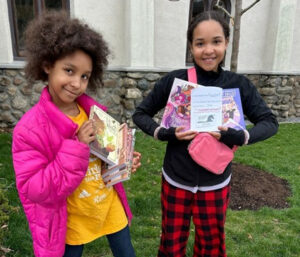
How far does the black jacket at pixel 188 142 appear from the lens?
60.9 inches

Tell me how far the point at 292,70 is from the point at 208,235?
716 cm

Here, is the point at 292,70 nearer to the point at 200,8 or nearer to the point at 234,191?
the point at 200,8

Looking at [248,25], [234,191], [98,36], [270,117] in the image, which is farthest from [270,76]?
[98,36]

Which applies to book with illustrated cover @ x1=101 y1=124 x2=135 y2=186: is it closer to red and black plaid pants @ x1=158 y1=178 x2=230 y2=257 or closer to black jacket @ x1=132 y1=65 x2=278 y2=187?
black jacket @ x1=132 y1=65 x2=278 y2=187

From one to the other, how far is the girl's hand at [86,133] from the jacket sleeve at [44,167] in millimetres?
39

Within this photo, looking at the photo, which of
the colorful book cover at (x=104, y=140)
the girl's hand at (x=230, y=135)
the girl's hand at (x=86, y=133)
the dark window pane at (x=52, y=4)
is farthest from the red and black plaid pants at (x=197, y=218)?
the dark window pane at (x=52, y=4)

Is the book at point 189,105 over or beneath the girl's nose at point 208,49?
beneath

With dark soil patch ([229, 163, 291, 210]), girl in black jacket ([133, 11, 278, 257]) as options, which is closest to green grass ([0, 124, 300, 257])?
dark soil patch ([229, 163, 291, 210])

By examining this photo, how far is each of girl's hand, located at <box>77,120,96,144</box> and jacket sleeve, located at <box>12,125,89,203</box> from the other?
4 centimetres

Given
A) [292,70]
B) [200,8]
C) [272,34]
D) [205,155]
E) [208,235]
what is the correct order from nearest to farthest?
[205,155] → [208,235] → [200,8] → [272,34] → [292,70]

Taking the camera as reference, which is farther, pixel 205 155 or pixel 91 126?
pixel 205 155

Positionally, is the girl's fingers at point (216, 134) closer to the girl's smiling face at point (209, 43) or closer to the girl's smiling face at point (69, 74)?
the girl's smiling face at point (209, 43)

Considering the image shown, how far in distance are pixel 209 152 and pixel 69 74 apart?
834 millimetres

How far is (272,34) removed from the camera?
22.7 feet
